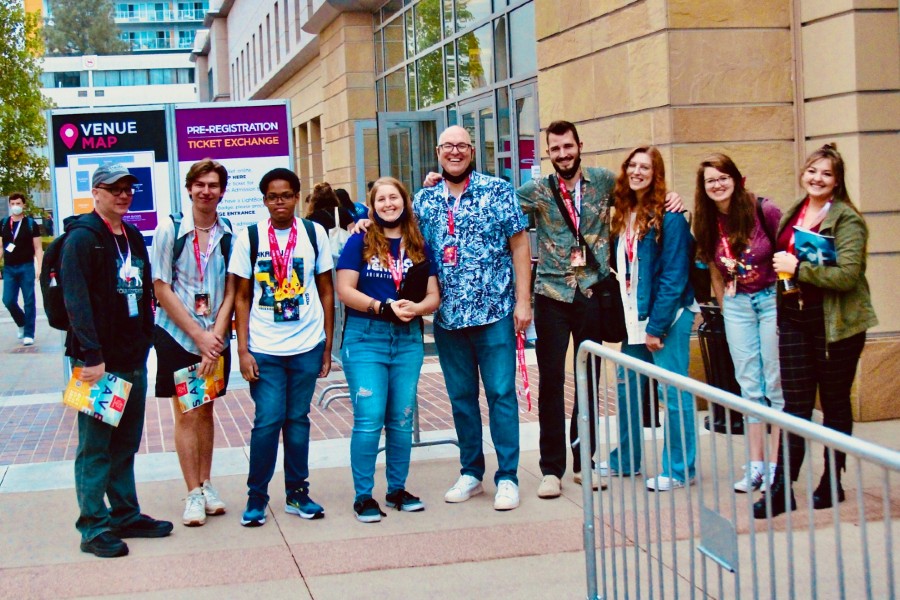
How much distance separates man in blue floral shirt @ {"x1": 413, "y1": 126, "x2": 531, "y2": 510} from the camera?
601cm

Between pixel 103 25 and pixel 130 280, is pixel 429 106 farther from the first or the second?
pixel 103 25

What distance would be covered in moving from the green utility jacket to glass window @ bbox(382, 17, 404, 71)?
51.3 feet

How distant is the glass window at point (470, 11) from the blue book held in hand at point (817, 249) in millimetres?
10415

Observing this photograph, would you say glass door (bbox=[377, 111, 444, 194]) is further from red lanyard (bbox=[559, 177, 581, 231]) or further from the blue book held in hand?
the blue book held in hand

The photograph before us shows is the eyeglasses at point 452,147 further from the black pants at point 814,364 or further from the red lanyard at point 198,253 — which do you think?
the black pants at point 814,364

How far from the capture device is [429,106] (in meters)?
19.0

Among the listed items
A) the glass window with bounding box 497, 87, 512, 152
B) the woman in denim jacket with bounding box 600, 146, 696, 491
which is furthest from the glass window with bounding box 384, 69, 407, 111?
the woman in denim jacket with bounding box 600, 146, 696, 491

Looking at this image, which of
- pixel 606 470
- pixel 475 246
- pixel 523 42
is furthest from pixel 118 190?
pixel 523 42

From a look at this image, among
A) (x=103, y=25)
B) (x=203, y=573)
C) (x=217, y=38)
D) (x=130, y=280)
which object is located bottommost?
(x=203, y=573)

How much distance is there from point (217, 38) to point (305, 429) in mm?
46609

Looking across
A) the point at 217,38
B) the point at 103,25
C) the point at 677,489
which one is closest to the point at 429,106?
the point at 677,489

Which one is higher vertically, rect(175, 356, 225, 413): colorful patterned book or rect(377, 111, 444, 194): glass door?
rect(377, 111, 444, 194): glass door

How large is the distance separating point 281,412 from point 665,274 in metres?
2.13

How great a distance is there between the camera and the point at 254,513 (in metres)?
5.83
